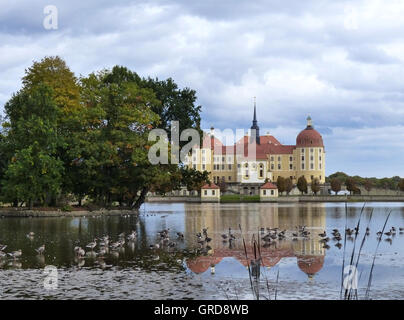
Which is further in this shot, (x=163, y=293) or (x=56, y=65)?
(x=56, y=65)

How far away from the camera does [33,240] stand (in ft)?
82.9

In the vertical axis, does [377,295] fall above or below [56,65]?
below

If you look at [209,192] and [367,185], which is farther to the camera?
[367,185]

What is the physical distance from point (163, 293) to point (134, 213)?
39.6m

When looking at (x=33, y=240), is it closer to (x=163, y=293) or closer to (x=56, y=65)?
(x=163, y=293)

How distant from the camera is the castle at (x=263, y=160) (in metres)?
147

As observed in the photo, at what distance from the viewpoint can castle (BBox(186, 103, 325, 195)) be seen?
5802 inches

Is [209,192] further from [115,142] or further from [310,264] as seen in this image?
[310,264]

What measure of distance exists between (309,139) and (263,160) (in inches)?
568

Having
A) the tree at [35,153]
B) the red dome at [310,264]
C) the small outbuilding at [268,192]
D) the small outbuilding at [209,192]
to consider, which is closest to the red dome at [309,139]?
the small outbuilding at [268,192]

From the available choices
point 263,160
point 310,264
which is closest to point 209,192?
point 263,160

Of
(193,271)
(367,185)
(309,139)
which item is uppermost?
(309,139)

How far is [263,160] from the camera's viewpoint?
14800 cm
